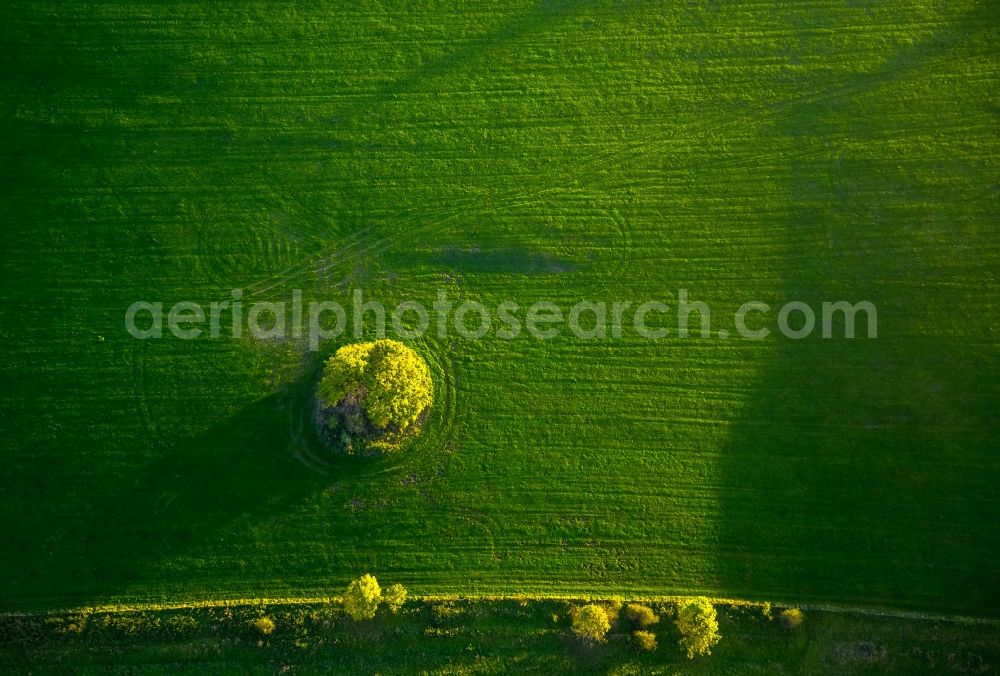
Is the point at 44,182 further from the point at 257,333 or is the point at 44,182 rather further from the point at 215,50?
Result: the point at 257,333

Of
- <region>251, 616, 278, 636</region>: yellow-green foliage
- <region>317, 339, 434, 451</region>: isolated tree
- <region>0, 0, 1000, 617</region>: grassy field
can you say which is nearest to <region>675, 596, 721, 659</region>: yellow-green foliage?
<region>0, 0, 1000, 617</region>: grassy field

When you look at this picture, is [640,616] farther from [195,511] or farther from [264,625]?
[195,511]

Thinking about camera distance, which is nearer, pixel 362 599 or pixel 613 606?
pixel 362 599

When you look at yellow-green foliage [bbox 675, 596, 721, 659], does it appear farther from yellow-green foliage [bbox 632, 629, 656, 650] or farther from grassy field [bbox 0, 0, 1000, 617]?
grassy field [bbox 0, 0, 1000, 617]

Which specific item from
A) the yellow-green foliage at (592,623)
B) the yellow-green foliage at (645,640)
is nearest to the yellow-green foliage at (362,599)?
the yellow-green foliage at (592,623)

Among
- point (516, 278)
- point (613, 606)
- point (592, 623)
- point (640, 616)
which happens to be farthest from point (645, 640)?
point (516, 278)

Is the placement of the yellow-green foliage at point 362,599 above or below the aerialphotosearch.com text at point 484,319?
below

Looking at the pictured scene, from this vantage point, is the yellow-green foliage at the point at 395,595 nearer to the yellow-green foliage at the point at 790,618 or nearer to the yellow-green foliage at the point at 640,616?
the yellow-green foliage at the point at 640,616

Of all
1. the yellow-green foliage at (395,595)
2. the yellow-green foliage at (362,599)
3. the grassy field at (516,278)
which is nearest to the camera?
the yellow-green foliage at (362,599)
